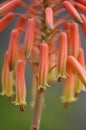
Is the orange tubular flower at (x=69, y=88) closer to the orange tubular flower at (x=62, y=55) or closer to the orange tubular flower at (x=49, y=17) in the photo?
the orange tubular flower at (x=62, y=55)

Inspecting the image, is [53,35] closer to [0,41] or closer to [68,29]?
[68,29]

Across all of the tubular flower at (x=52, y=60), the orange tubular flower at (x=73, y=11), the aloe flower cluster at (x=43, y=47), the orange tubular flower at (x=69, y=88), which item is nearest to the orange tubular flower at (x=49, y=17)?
the aloe flower cluster at (x=43, y=47)

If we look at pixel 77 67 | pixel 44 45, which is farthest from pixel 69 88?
pixel 44 45

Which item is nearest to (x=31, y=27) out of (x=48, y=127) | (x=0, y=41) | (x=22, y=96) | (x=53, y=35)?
(x=53, y=35)

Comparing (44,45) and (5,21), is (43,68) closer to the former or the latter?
(44,45)

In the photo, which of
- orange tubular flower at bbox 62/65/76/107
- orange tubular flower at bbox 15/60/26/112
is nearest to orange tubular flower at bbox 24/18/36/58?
orange tubular flower at bbox 15/60/26/112

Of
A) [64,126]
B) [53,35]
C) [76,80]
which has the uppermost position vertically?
[53,35]

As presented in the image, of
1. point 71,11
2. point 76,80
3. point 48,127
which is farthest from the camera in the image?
point 48,127
